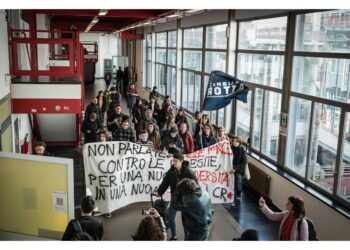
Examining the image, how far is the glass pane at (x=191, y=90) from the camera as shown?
1532 centimetres

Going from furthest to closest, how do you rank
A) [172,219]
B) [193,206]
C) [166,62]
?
[166,62] → [172,219] → [193,206]

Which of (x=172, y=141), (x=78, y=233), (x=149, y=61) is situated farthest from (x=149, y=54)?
(x=78, y=233)

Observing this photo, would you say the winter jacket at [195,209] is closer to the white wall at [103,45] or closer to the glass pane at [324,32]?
the glass pane at [324,32]

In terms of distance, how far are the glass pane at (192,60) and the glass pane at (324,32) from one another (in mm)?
6569

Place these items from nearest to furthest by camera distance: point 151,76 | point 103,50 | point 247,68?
point 247,68
point 151,76
point 103,50

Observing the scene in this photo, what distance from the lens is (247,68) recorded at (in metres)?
11.1

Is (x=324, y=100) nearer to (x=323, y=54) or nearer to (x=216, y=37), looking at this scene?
(x=323, y=54)

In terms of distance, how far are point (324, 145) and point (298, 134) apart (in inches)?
37.0

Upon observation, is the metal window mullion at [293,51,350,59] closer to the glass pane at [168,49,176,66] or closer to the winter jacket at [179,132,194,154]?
the winter jacket at [179,132,194,154]

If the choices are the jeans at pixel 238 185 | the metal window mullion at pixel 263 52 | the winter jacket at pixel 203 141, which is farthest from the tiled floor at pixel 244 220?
the metal window mullion at pixel 263 52

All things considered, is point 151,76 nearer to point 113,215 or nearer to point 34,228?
point 113,215

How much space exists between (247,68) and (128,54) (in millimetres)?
21380

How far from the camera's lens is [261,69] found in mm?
10305

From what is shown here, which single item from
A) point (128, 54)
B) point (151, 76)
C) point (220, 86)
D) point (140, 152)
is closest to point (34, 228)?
point (140, 152)
